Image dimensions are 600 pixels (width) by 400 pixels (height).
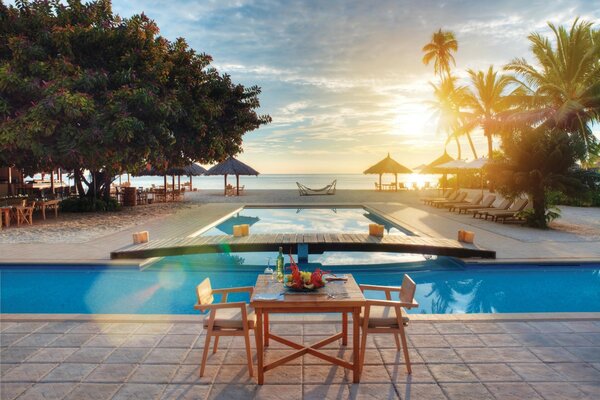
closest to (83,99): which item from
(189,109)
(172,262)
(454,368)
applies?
(189,109)

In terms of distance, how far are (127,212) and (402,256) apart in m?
13.4

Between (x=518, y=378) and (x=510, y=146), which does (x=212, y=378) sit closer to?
(x=518, y=378)

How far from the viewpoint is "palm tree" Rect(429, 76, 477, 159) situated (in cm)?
3347

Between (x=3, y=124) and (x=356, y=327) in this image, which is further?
(x=3, y=124)

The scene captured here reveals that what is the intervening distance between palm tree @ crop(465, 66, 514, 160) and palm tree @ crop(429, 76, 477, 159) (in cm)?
100

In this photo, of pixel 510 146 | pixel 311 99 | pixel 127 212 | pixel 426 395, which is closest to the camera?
pixel 426 395

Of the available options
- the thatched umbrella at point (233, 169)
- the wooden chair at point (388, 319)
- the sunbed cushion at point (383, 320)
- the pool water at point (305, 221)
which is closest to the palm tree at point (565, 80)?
the pool water at point (305, 221)

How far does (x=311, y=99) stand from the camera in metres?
26.1

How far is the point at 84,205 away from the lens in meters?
18.8

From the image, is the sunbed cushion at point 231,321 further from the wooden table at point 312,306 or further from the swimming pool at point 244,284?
the swimming pool at point 244,284

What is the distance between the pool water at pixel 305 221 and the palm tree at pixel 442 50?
22.9 meters

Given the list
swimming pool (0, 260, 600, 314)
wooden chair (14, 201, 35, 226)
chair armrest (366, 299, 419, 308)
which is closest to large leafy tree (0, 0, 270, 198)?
wooden chair (14, 201, 35, 226)

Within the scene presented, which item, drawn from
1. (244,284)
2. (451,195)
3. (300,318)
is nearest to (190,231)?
(244,284)

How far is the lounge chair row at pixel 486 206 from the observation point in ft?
48.5
